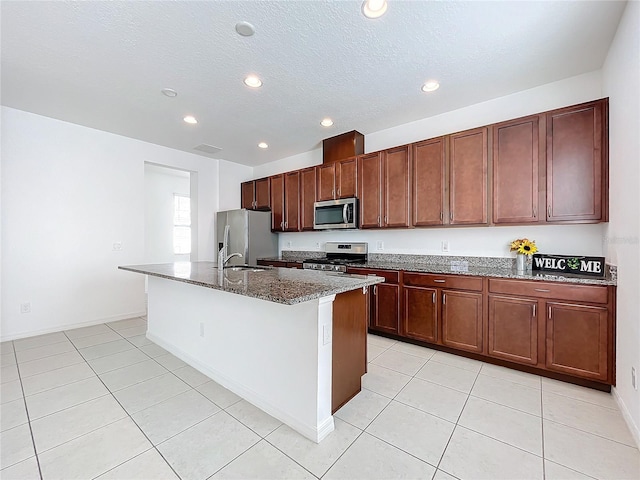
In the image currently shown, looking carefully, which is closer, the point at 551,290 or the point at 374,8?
the point at 374,8

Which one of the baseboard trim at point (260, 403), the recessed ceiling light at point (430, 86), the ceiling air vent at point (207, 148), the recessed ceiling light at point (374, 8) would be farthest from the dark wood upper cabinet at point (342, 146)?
the baseboard trim at point (260, 403)

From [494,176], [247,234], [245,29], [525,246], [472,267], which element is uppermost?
[245,29]

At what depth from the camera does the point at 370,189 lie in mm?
3721

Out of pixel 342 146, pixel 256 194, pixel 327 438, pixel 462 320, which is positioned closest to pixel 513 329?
pixel 462 320

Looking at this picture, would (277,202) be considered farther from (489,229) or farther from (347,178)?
(489,229)

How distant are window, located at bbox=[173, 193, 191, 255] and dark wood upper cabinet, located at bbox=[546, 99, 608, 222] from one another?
6869 mm

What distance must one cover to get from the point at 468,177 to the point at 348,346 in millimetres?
2210

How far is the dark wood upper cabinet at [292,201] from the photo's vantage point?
4641mm

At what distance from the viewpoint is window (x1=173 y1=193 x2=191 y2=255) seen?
6887 millimetres

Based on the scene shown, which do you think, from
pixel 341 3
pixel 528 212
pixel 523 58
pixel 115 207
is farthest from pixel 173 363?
pixel 523 58

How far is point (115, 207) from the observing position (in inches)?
161

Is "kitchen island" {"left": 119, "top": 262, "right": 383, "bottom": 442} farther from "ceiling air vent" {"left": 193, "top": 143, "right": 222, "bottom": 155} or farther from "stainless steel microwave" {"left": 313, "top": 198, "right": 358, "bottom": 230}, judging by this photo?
"ceiling air vent" {"left": 193, "top": 143, "right": 222, "bottom": 155}

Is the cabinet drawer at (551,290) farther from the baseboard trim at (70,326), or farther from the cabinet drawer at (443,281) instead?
the baseboard trim at (70,326)

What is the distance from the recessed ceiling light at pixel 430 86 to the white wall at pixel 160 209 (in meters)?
5.64
